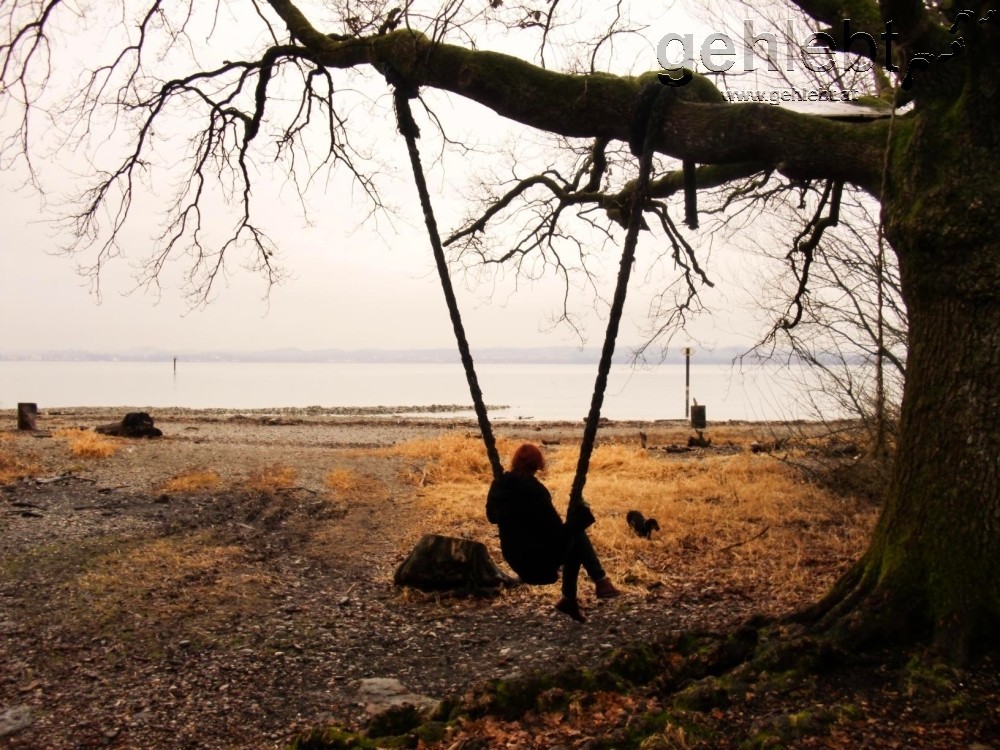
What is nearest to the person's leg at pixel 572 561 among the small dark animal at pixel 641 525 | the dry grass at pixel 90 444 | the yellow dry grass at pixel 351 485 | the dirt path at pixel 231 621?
the dirt path at pixel 231 621

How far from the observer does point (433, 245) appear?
5.23 meters

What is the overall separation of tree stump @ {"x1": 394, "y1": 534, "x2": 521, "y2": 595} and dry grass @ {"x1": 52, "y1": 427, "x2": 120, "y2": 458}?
9201 mm

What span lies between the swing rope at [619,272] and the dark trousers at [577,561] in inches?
8.4

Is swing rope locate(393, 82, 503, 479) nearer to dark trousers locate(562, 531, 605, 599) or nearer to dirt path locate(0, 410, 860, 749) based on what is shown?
dark trousers locate(562, 531, 605, 599)

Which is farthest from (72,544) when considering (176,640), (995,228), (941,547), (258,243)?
(995,228)

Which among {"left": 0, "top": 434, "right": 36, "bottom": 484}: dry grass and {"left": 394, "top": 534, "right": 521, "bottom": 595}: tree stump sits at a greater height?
{"left": 0, "top": 434, "right": 36, "bottom": 484}: dry grass

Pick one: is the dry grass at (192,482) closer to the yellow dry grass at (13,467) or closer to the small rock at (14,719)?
the yellow dry grass at (13,467)

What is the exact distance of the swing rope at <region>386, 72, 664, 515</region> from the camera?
4707 mm

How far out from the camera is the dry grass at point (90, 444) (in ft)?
47.4

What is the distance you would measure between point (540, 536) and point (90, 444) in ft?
41.6

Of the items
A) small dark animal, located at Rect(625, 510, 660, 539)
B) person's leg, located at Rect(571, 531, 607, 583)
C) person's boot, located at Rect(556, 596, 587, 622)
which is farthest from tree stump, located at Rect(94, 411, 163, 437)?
person's leg, located at Rect(571, 531, 607, 583)

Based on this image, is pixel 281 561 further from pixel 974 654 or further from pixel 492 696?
pixel 974 654

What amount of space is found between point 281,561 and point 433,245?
16.3ft

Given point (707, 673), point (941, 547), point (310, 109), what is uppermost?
point (310, 109)
